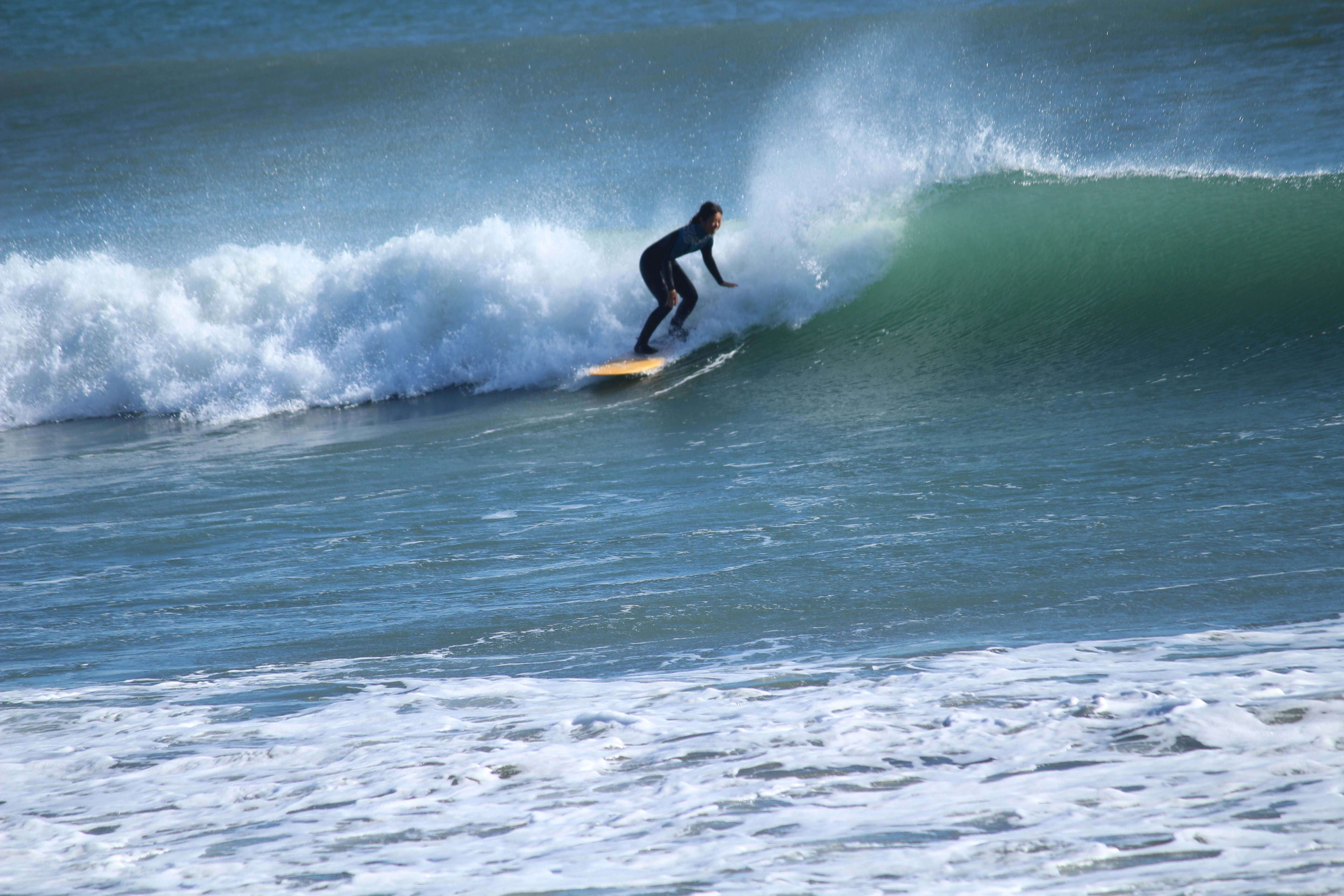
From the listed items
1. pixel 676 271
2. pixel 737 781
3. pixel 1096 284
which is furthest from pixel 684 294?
pixel 737 781

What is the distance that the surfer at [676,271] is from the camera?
358 inches

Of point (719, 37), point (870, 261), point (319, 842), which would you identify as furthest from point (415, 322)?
point (719, 37)

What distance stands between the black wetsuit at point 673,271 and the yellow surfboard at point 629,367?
0.73 ft

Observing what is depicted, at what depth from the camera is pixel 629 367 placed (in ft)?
31.2

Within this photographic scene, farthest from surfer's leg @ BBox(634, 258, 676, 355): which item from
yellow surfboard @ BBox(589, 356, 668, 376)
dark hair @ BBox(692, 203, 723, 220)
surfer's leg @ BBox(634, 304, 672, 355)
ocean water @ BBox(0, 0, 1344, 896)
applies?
dark hair @ BBox(692, 203, 723, 220)

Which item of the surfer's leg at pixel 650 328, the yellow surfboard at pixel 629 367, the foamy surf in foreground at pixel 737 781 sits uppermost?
the surfer's leg at pixel 650 328

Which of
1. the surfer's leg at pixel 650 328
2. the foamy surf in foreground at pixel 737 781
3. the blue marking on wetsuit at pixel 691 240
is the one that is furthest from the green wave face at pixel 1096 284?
the foamy surf in foreground at pixel 737 781

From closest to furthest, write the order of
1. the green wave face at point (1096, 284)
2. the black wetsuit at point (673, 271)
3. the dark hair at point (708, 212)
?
the green wave face at point (1096, 284), the dark hair at point (708, 212), the black wetsuit at point (673, 271)

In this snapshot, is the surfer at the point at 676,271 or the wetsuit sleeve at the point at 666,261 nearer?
the surfer at the point at 676,271

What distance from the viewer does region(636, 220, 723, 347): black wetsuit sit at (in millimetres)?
9227

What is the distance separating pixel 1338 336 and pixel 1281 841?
669cm

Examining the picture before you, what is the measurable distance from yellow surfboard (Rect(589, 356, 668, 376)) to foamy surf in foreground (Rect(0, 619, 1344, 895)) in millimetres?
5697

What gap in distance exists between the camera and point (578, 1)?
122ft

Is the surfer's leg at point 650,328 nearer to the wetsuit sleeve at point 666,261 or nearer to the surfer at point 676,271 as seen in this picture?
the surfer at point 676,271
